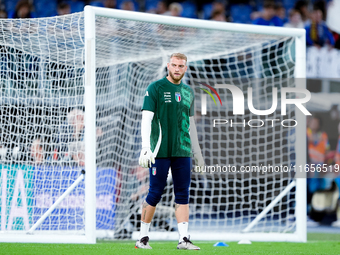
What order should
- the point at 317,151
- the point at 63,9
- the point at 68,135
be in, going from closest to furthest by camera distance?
the point at 68,135, the point at 317,151, the point at 63,9

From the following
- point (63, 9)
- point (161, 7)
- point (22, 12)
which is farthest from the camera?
point (161, 7)

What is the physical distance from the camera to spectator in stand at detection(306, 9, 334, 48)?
436 inches

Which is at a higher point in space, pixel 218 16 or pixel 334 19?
pixel 334 19

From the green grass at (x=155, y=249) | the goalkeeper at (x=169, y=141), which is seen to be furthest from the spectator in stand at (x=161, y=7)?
the goalkeeper at (x=169, y=141)

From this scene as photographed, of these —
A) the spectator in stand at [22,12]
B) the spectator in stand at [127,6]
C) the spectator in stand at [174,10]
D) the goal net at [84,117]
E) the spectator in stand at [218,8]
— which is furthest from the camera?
the spectator in stand at [218,8]

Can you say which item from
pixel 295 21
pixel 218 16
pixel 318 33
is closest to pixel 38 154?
pixel 218 16

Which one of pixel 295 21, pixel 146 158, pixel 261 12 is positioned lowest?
pixel 146 158

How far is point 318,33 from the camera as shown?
36.7 ft

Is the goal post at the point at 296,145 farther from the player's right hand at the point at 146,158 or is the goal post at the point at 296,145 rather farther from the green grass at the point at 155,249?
the player's right hand at the point at 146,158

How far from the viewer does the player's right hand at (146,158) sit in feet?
14.3

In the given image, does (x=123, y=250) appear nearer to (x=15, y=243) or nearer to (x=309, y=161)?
(x=15, y=243)

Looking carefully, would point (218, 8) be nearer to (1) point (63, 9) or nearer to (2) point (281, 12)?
(2) point (281, 12)

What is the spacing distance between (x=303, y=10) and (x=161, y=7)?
9.95 ft

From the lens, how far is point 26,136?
6.05 metres
